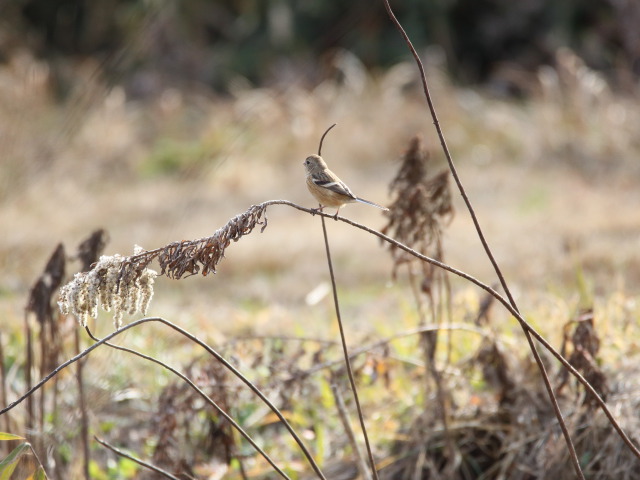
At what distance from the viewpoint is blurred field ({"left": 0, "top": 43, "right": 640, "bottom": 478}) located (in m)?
4.31

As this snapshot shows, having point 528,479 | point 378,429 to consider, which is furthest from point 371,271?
point 528,479

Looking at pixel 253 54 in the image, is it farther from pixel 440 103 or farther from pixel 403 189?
pixel 403 189

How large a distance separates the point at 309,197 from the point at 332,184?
5.59m

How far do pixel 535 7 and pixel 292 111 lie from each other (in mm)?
5573

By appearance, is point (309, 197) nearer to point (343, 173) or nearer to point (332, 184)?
point (343, 173)

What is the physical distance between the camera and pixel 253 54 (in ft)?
44.9

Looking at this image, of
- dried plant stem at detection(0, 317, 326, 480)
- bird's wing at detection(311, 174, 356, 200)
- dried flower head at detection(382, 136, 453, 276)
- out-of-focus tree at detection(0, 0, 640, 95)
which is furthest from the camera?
out-of-focus tree at detection(0, 0, 640, 95)

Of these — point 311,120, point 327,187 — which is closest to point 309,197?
point 311,120

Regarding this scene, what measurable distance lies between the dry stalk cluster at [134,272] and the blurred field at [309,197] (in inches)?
23.6

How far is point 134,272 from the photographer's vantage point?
1.57 metres

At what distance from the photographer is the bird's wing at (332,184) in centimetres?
229

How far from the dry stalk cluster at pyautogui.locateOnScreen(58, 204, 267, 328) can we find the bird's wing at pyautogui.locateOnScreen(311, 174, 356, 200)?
0.72 meters

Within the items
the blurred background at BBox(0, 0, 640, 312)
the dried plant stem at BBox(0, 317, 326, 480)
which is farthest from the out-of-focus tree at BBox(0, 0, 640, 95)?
the dried plant stem at BBox(0, 317, 326, 480)

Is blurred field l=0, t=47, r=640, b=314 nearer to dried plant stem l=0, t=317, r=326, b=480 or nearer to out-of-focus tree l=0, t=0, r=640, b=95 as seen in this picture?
out-of-focus tree l=0, t=0, r=640, b=95
